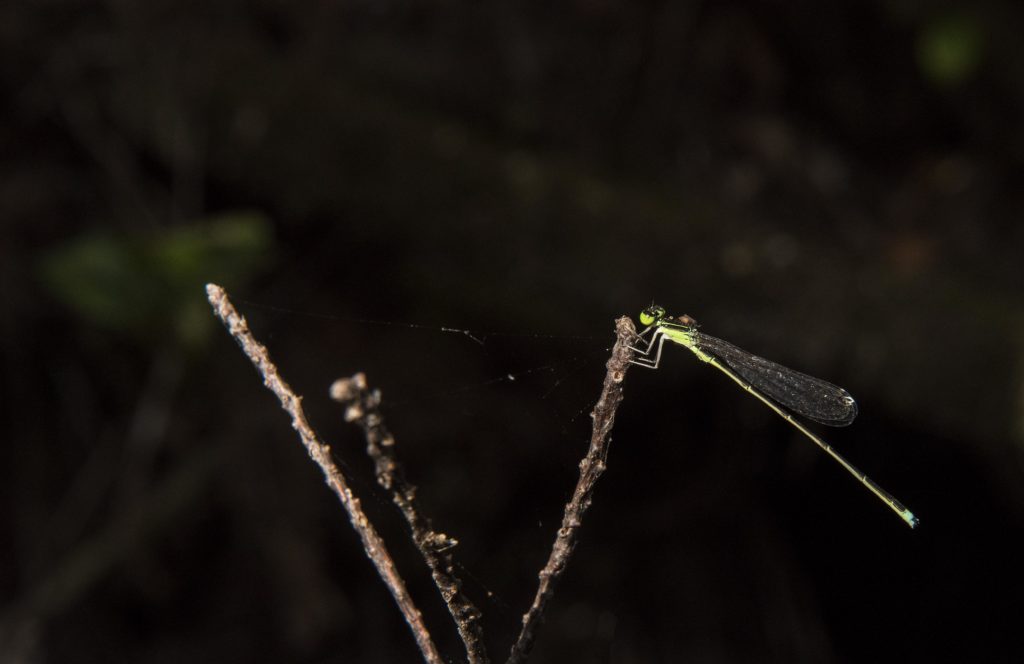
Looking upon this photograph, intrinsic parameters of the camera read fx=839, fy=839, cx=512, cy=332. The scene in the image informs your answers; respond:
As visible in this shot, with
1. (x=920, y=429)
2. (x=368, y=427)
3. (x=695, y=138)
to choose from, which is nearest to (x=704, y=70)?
(x=695, y=138)

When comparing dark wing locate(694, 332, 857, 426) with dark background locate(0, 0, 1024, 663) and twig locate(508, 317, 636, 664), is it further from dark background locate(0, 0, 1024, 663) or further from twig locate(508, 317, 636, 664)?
twig locate(508, 317, 636, 664)

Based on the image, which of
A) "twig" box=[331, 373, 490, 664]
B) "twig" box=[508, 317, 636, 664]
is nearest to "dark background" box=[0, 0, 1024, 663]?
"twig" box=[508, 317, 636, 664]

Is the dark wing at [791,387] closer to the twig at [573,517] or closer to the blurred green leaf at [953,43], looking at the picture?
the twig at [573,517]

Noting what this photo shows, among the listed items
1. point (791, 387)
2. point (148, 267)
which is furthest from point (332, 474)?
point (148, 267)

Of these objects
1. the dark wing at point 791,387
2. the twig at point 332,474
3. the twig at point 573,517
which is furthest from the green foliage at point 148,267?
the twig at point 573,517

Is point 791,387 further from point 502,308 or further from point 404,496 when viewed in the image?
point 404,496

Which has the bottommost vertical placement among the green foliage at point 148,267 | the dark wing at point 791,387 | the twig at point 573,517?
the twig at point 573,517

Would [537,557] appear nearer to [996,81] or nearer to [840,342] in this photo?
[840,342]
